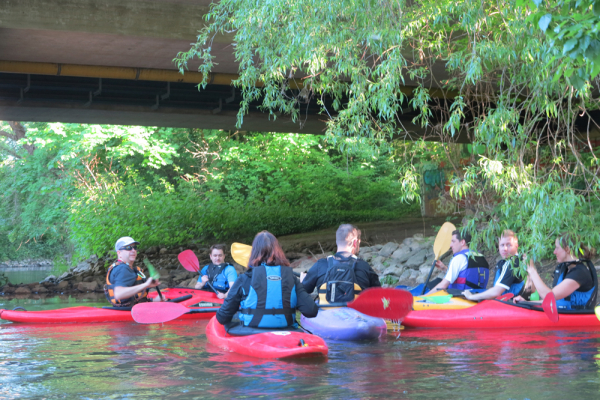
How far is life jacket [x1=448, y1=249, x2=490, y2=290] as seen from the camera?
6203mm

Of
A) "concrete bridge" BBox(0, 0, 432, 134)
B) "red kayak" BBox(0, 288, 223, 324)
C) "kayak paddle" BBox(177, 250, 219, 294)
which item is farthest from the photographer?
"kayak paddle" BBox(177, 250, 219, 294)

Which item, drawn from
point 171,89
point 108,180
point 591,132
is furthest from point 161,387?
point 108,180

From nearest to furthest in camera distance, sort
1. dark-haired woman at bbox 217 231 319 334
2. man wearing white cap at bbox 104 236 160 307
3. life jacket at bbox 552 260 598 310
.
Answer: dark-haired woman at bbox 217 231 319 334 < life jacket at bbox 552 260 598 310 < man wearing white cap at bbox 104 236 160 307

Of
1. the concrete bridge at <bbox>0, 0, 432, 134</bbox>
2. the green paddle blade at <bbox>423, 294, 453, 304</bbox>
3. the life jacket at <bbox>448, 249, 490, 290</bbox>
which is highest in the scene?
the concrete bridge at <bbox>0, 0, 432, 134</bbox>

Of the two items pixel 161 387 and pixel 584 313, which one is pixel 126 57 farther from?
pixel 584 313

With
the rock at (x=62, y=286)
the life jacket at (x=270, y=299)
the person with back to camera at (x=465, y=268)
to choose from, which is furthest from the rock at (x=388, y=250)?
the life jacket at (x=270, y=299)

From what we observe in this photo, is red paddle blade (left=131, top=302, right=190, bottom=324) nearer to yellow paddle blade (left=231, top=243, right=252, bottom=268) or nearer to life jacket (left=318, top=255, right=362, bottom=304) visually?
yellow paddle blade (left=231, top=243, right=252, bottom=268)

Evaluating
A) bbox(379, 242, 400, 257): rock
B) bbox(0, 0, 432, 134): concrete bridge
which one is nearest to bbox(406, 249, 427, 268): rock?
bbox(379, 242, 400, 257): rock

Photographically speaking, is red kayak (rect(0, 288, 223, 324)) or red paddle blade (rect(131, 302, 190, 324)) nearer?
red paddle blade (rect(131, 302, 190, 324))

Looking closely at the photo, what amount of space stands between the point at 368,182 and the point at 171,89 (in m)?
10.4

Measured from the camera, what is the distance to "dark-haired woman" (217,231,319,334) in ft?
13.4

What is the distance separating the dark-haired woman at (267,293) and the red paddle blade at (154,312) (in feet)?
5.40

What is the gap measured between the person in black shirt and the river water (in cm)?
52

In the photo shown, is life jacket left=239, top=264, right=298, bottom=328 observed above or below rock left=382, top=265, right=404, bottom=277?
above
